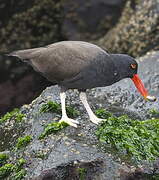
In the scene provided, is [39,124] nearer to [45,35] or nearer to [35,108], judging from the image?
[35,108]

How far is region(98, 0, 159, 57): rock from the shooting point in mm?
10648

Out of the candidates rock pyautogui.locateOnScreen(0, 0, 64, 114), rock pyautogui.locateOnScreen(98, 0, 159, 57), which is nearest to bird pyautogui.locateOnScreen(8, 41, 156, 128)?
rock pyautogui.locateOnScreen(98, 0, 159, 57)

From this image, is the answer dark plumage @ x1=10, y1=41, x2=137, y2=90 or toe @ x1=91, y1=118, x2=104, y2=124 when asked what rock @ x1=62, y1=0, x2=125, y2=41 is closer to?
dark plumage @ x1=10, y1=41, x2=137, y2=90

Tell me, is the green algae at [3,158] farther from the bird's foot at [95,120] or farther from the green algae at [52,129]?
the bird's foot at [95,120]

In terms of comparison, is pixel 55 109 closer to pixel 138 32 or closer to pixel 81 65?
pixel 81 65

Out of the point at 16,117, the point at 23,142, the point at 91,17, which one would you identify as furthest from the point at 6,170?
the point at 91,17

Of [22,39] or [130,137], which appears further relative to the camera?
[22,39]

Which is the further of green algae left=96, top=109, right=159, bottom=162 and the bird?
the bird

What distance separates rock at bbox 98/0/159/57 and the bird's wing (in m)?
4.24

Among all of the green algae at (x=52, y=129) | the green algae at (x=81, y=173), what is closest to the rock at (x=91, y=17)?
the green algae at (x=52, y=129)

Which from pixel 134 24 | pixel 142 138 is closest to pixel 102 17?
pixel 134 24

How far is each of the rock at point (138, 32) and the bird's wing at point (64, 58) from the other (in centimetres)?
424

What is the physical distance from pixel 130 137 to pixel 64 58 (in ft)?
4.21

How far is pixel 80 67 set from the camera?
6.35 metres
